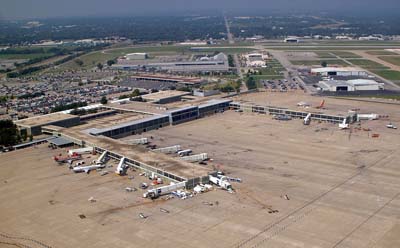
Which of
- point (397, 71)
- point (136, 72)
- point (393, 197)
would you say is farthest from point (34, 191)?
point (397, 71)

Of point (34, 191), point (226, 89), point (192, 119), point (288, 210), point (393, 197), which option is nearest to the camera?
point (288, 210)

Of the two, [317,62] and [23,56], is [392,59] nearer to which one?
[317,62]

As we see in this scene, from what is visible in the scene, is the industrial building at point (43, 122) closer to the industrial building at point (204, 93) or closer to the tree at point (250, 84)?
the industrial building at point (204, 93)

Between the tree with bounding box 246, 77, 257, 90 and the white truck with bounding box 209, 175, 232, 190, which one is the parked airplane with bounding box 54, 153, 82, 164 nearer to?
the white truck with bounding box 209, 175, 232, 190

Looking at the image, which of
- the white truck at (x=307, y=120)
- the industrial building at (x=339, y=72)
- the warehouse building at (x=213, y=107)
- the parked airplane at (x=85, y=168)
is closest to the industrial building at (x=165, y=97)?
the warehouse building at (x=213, y=107)

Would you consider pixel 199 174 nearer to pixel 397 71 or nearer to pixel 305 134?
pixel 305 134
